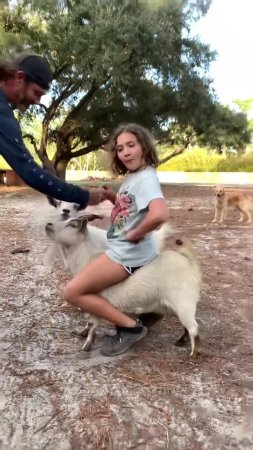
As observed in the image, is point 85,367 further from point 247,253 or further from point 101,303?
point 247,253

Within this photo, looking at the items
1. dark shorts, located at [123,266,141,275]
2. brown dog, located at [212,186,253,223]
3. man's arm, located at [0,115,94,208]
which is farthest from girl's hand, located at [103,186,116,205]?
brown dog, located at [212,186,253,223]

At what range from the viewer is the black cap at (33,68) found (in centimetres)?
258

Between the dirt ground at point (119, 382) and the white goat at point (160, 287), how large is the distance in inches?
8.2

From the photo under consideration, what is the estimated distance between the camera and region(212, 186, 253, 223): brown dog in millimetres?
10391

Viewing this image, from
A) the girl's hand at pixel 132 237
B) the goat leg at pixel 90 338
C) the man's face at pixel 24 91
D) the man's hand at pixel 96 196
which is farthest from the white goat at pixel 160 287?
the man's face at pixel 24 91

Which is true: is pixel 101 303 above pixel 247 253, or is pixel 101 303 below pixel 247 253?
above

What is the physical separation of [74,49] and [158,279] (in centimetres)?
1292

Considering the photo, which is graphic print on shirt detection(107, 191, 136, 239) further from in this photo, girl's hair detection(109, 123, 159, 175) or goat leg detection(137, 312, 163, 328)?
goat leg detection(137, 312, 163, 328)

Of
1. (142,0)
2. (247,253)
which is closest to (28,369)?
(247,253)

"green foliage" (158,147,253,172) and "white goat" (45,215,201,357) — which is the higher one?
"white goat" (45,215,201,357)

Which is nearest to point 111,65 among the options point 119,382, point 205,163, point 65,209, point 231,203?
point 231,203

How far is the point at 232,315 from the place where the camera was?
397 cm

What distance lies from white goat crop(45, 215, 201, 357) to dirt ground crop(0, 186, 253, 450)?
0.21 m

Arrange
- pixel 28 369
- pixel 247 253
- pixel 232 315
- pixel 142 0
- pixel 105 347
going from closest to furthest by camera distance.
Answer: pixel 28 369 → pixel 105 347 → pixel 232 315 → pixel 247 253 → pixel 142 0
